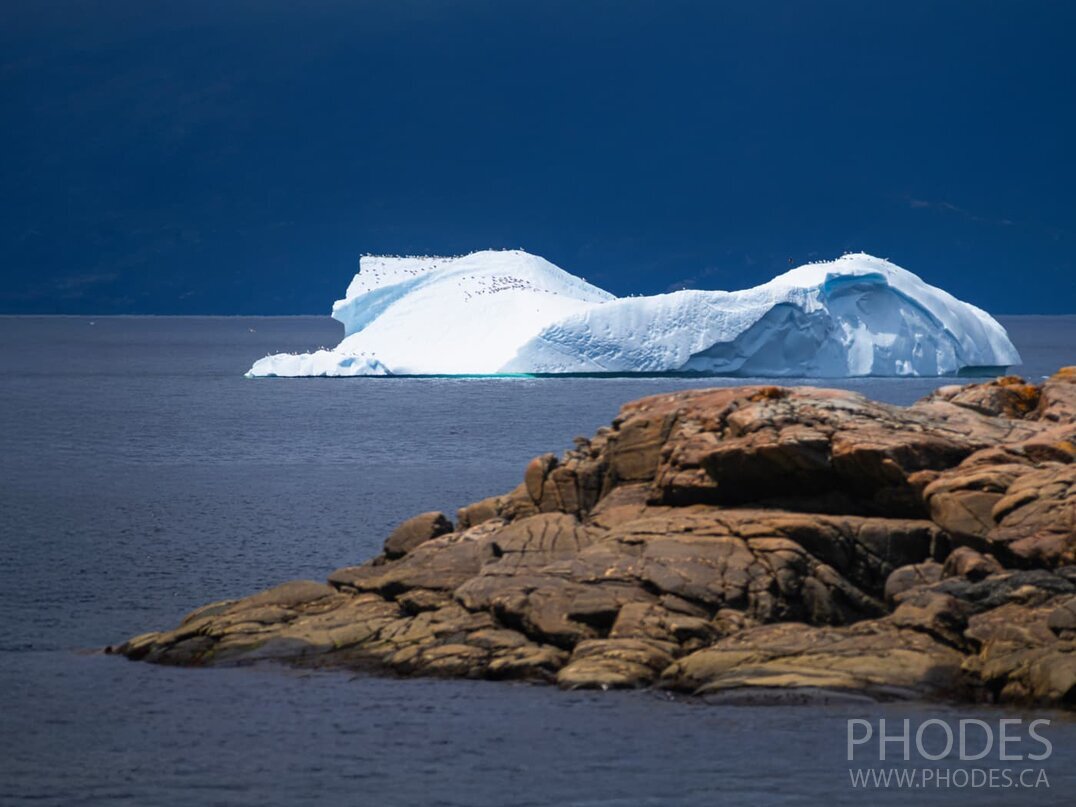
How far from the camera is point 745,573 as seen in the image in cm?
1703

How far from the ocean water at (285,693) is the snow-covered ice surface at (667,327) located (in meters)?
2.69

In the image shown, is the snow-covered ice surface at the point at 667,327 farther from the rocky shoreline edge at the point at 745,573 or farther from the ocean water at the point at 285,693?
the rocky shoreline edge at the point at 745,573

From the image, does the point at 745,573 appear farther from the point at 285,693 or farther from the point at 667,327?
the point at 667,327

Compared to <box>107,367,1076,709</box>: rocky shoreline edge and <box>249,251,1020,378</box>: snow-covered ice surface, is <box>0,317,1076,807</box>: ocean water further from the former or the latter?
<box>249,251,1020,378</box>: snow-covered ice surface

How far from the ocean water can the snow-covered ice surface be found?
2.69m

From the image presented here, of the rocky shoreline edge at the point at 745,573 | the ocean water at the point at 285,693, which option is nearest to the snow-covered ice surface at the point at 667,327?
the ocean water at the point at 285,693

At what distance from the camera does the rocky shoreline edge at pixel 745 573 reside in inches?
616

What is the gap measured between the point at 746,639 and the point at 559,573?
2.34 meters

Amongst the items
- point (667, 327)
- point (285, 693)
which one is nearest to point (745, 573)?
point (285, 693)

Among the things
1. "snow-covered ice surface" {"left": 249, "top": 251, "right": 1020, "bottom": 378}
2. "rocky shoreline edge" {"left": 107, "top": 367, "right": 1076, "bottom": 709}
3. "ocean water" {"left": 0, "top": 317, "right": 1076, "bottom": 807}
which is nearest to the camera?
"ocean water" {"left": 0, "top": 317, "right": 1076, "bottom": 807}

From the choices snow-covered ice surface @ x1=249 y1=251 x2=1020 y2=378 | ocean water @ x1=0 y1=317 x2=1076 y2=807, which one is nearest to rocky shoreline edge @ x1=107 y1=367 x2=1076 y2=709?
ocean water @ x1=0 y1=317 x2=1076 y2=807

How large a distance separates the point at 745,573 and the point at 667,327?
1172 inches

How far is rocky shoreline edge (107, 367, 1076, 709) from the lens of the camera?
15.7 m

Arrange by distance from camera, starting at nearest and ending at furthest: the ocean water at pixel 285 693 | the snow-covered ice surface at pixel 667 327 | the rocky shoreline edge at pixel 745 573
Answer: the ocean water at pixel 285 693, the rocky shoreline edge at pixel 745 573, the snow-covered ice surface at pixel 667 327
